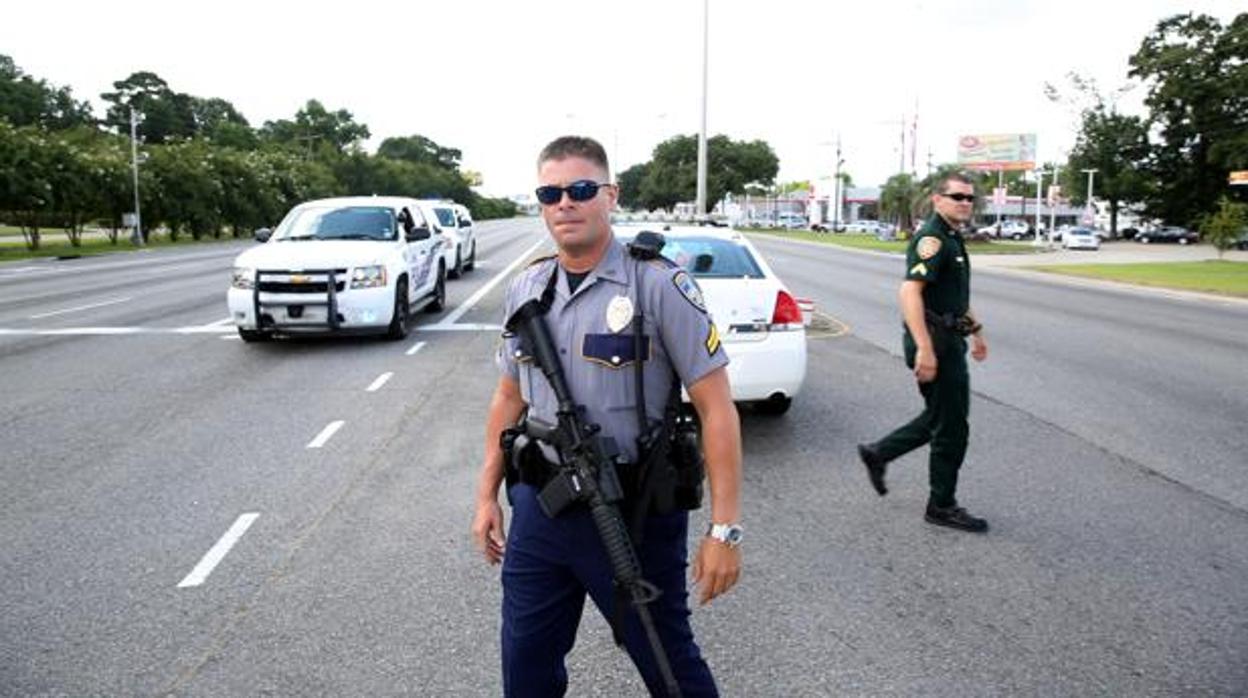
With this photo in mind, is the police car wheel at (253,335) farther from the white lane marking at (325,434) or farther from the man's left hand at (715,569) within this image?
the man's left hand at (715,569)

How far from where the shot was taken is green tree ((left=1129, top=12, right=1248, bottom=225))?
67.6 meters

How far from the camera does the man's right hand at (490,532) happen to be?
2730 millimetres

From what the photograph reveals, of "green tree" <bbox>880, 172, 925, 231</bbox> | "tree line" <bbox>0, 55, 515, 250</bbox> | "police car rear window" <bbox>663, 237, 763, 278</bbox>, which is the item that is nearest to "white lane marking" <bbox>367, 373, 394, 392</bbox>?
"police car rear window" <bbox>663, 237, 763, 278</bbox>

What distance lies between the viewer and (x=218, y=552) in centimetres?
478

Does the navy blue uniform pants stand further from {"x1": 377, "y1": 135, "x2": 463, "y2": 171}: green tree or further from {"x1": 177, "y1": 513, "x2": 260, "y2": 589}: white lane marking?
{"x1": 377, "y1": 135, "x2": 463, "y2": 171}: green tree

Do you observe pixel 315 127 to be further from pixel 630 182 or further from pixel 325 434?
pixel 325 434

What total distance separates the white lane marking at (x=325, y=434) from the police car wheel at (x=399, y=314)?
4.57m

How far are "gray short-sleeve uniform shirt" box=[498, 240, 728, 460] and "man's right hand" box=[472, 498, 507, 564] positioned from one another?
0.47m

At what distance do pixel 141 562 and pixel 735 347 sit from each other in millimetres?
3995

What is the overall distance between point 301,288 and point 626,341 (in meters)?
9.60

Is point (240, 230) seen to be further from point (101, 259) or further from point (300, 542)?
point (300, 542)

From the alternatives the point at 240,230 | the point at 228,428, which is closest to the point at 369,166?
the point at 240,230

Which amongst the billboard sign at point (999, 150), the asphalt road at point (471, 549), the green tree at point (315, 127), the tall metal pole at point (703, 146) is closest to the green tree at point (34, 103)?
the green tree at point (315, 127)

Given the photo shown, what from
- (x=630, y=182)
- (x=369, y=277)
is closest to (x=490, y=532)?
(x=369, y=277)
